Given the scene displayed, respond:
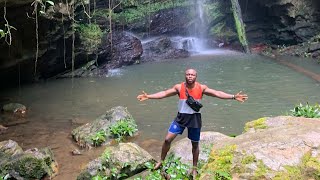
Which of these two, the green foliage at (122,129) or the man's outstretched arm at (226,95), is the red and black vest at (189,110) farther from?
the green foliage at (122,129)

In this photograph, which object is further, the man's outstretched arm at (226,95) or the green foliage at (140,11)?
the green foliage at (140,11)

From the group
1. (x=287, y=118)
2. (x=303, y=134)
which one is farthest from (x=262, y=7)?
(x=303, y=134)

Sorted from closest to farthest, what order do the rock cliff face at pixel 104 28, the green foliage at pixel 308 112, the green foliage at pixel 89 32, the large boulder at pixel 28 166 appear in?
the large boulder at pixel 28 166
the green foliage at pixel 308 112
the rock cliff face at pixel 104 28
the green foliage at pixel 89 32

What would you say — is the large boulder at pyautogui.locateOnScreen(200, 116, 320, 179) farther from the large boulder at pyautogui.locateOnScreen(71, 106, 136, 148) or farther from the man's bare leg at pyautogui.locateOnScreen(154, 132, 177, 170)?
the large boulder at pyautogui.locateOnScreen(71, 106, 136, 148)

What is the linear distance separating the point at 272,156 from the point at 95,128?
5569 mm

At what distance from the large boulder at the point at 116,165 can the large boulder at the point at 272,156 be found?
2.11 meters

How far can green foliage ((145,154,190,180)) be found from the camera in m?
4.98

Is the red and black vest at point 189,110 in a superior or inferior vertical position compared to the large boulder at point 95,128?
superior

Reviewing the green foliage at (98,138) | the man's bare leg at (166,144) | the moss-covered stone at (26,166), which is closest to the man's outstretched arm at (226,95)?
the man's bare leg at (166,144)

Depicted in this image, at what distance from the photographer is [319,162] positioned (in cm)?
349

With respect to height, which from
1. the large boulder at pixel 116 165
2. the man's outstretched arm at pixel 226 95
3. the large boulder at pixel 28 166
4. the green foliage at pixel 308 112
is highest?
the man's outstretched arm at pixel 226 95

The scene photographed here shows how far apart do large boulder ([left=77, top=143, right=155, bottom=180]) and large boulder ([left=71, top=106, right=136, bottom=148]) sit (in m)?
2.05

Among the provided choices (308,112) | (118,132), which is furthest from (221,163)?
(118,132)

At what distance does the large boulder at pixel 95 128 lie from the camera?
26.5 ft
